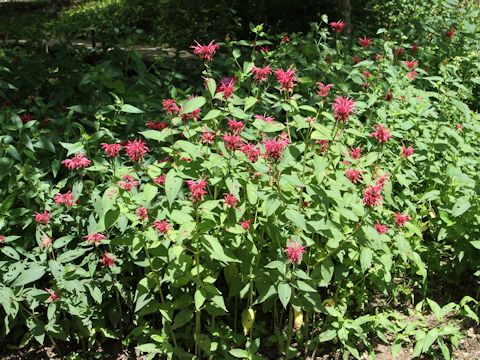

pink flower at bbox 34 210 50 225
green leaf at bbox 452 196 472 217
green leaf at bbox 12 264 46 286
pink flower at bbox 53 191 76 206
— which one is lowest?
green leaf at bbox 12 264 46 286

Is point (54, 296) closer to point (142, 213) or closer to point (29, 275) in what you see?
point (29, 275)

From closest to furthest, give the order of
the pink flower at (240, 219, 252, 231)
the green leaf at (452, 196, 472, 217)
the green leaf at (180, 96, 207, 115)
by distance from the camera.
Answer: the green leaf at (180, 96, 207, 115) → the pink flower at (240, 219, 252, 231) → the green leaf at (452, 196, 472, 217)

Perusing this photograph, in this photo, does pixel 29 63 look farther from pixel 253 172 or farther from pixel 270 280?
pixel 270 280

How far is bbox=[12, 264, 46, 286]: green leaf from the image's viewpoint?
2387mm

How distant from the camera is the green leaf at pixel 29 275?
2.39 meters

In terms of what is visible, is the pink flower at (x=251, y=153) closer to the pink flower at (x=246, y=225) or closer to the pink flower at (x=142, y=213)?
the pink flower at (x=246, y=225)

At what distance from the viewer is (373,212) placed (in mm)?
2619

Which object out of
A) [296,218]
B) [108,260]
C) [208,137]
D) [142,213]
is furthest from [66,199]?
[296,218]

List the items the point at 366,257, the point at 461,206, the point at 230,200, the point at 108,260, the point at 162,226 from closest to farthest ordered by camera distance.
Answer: the point at 162,226
the point at 230,200
the point at 366,257
the point at 108,260
the point at 461,206

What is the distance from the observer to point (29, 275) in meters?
2.41

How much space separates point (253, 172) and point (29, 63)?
6.37 feet

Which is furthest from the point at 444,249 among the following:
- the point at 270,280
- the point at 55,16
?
the point at 55,16

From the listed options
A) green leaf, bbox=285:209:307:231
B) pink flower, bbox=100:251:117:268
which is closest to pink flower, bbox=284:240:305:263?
green leaf, bbox=285:209:307:231

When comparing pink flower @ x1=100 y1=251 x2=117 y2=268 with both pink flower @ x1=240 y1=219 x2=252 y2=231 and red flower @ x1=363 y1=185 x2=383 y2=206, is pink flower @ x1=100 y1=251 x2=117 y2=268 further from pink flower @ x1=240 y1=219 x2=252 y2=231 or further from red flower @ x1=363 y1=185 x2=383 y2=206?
red flower @ x1=363 y1=185 x2=383 y2=206
